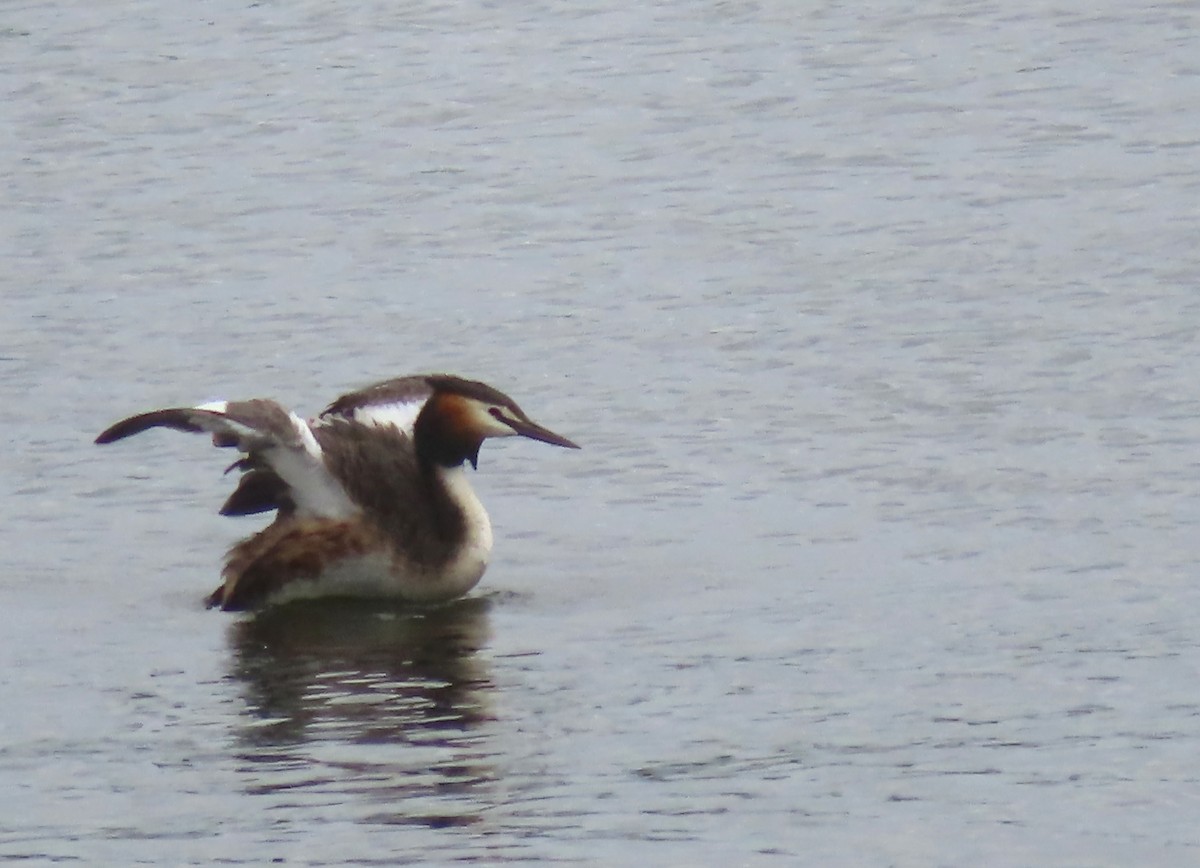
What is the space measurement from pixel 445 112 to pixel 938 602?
10.3 metres

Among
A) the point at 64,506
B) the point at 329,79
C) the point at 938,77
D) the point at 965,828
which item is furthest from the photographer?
the point at 329,79

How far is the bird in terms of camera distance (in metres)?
11.0

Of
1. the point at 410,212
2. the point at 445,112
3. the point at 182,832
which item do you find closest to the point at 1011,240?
the point at 410,212

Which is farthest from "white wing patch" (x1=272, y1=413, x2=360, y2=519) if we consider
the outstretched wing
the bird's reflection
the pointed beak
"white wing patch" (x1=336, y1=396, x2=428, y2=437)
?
the pointed beak

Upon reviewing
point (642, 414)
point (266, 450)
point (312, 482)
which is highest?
point (266, 450)

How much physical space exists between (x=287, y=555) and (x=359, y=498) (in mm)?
374

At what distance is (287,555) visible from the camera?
11.2 meters

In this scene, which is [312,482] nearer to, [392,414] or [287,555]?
[287,555]

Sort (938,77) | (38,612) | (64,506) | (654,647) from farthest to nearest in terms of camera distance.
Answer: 1. (938,77)
2. (64,506)
3. (38,612)
4. (654,647)

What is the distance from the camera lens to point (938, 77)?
19.6 m

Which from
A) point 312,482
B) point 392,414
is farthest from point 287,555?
point 392,414

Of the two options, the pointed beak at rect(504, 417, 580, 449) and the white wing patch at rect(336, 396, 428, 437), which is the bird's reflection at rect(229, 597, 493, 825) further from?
the white wing patch at rect(336, 396, 428, 437)

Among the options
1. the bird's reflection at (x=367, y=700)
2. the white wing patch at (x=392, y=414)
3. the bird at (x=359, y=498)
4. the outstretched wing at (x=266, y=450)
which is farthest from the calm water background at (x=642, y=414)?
the white wing patch at (x=392, y=414)

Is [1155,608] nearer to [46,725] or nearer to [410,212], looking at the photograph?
[46,725]
